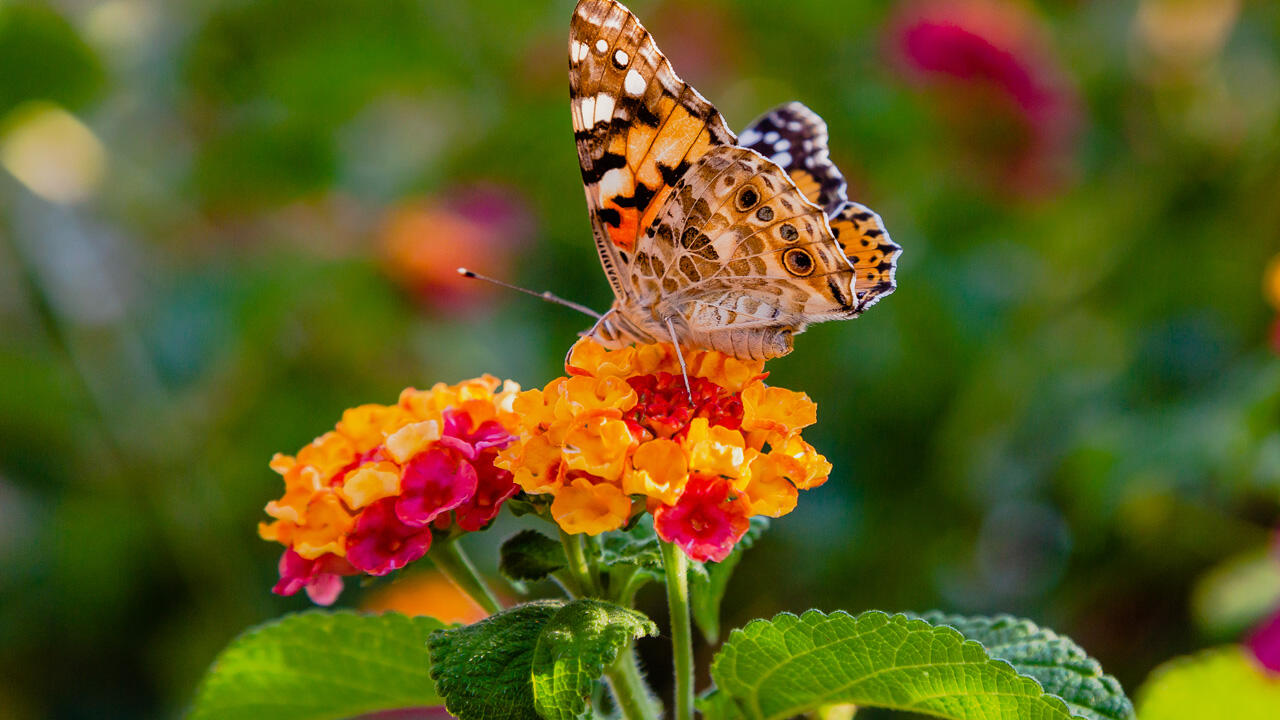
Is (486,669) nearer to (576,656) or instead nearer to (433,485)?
(576,656)

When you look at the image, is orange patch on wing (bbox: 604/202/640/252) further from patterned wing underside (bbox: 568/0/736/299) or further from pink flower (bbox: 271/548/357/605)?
pink flower (bbox: 271/548/357/605)

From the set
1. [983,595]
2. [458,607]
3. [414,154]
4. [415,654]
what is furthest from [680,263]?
[414,154]

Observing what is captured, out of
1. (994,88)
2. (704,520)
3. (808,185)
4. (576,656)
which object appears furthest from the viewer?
(994,88)

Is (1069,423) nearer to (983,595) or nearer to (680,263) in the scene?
(983,595)

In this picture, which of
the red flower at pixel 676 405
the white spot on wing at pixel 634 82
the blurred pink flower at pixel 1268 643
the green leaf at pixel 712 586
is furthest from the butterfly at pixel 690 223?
the blurred pink flower at pixel 1268 643

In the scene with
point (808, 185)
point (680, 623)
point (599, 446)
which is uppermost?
point (808, 185)

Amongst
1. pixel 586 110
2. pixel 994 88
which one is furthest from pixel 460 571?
pixel 994 88
